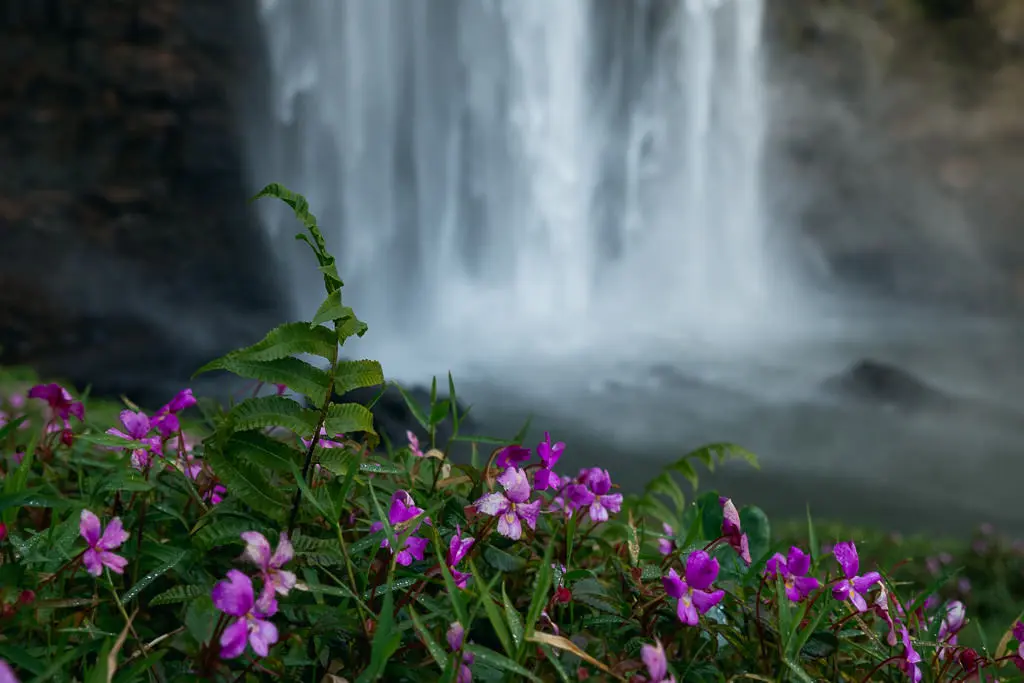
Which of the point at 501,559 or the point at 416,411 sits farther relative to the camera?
the point at 416,411

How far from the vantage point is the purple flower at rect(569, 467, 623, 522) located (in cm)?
49

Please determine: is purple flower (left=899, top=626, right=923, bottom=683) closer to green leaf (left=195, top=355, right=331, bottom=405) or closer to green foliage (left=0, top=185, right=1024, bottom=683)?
green foliage (left=0, top=185, right=1024, bottom=683)

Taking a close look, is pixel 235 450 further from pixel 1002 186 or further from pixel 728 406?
pixel 1002 186

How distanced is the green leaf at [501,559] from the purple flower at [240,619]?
142 mm

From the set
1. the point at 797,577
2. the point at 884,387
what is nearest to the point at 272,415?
the point at 797,577

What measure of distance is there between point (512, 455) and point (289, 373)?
167mm

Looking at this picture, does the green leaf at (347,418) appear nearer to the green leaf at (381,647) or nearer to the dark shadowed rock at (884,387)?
the green leaf at (381,647)

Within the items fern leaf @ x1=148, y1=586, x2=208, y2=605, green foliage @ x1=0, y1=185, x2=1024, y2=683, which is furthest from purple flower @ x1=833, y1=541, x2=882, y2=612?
fern leaf @ x1=148, y1=586, x2=208, y2=605

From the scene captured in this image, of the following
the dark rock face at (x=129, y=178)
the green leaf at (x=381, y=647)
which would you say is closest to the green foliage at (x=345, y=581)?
the green leaf at (x=381, y=647)

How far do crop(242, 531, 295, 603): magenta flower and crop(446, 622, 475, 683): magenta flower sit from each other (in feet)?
0.28

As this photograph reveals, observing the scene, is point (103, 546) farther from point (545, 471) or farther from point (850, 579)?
point (850, 579)

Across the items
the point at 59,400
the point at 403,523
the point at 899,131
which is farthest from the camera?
the point at 899,131

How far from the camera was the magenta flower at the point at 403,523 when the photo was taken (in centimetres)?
41

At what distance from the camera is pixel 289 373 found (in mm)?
380
